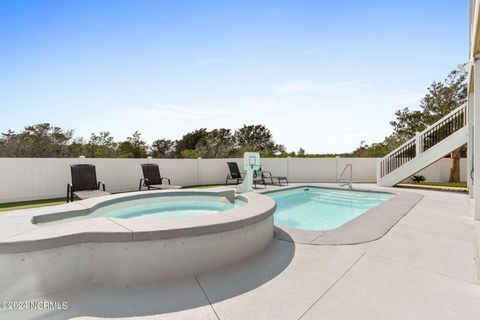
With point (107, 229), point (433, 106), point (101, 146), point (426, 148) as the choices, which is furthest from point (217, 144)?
point (107, 229)

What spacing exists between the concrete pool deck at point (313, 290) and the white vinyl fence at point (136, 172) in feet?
21.9

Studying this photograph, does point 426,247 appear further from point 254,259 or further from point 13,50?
point 13,50

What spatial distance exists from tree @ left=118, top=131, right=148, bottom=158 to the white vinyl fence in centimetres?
1093

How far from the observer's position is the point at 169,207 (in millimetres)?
5117

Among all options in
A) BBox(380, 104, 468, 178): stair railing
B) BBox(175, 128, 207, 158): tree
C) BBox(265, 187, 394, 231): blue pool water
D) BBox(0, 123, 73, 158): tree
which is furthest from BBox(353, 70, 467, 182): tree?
BBox(175, 128, 207, 158): tree

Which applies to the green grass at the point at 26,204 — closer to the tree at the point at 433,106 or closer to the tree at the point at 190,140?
the tree at the point at 433,106

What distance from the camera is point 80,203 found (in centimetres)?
389

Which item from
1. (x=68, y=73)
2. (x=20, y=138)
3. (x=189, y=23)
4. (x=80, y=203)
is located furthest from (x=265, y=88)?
(x=20, y=138)

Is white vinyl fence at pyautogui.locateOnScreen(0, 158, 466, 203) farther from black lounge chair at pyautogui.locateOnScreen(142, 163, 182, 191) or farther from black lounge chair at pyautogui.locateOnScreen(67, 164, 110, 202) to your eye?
black lounge chair at pyautogui.locateOnScreen(67, 164, 110, 202)

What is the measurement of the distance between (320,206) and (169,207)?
15.3ft

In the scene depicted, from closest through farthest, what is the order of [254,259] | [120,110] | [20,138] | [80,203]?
1. [254,259]
2. [80,203]
3. [20,138]
4. [120,110]

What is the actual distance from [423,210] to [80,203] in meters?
7.15

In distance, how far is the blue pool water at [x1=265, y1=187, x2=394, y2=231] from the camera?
554 centimetres

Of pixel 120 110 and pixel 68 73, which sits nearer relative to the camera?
pixel 68 73
